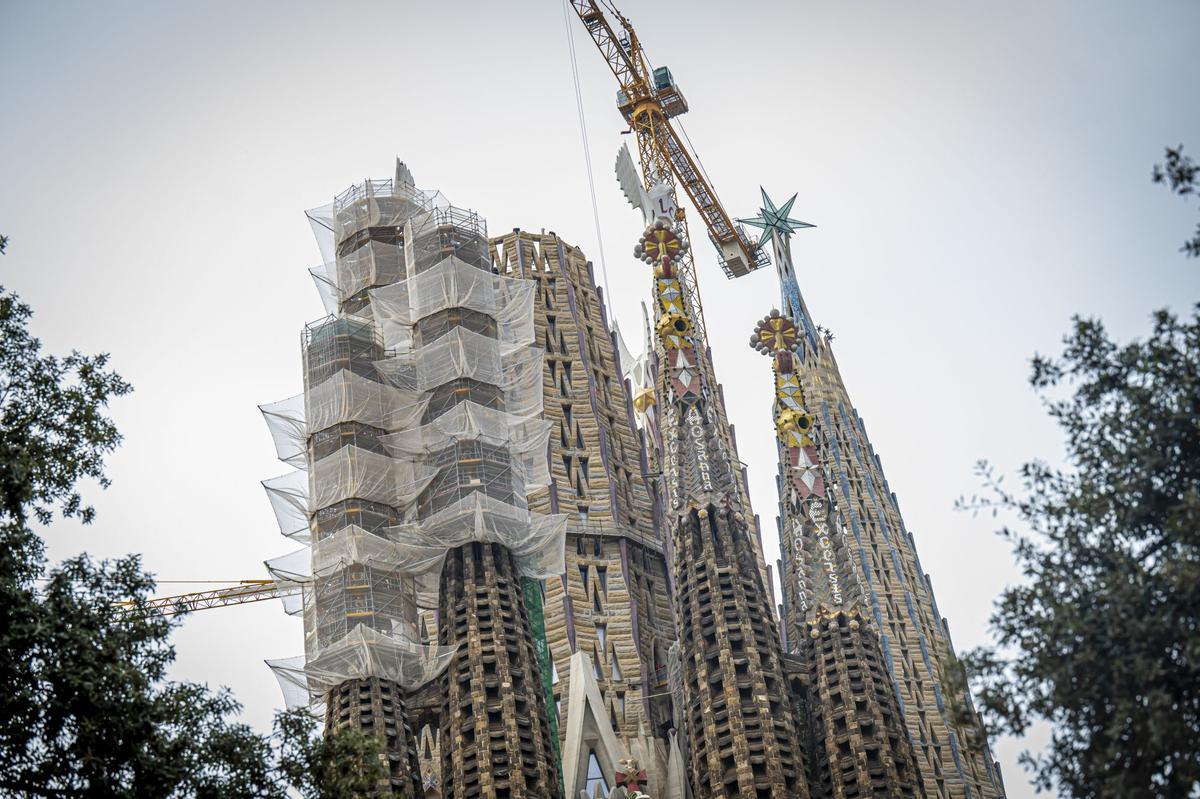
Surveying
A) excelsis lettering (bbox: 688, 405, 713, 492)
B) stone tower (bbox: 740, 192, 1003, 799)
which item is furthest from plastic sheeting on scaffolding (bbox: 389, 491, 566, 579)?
stone tower (bbox: 740, 192, 1003, 799)

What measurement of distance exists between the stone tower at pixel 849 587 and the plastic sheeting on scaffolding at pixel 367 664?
6.08 metres

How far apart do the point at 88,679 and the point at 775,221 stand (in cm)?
3384

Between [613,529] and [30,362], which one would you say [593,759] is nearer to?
[613,529]

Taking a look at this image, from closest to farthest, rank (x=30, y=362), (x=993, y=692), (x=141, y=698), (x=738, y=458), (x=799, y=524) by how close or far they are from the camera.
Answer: (x=993, y=692), (x=141, y=698), (x=30, y=362), (x=799, y=524), (x=738, y=458)

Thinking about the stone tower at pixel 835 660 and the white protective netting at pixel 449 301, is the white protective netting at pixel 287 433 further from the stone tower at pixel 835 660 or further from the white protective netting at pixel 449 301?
the stone tower at pixel 835 660

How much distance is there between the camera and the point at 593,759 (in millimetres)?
30469

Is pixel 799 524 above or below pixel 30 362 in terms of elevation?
above

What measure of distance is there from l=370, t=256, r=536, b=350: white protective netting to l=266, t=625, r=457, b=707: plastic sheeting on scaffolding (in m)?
7.29

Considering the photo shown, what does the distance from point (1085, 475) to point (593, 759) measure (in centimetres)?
1724

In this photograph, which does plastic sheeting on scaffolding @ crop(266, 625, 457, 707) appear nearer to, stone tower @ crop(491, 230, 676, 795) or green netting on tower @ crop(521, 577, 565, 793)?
green netting on tower @ crop(521, 577, 565, 793)

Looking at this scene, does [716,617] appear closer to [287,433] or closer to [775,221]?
[287,433]

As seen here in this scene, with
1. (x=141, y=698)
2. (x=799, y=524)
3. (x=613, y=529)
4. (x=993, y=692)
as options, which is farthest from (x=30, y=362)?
(x=613, y=529)

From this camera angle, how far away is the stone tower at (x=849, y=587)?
2669cm

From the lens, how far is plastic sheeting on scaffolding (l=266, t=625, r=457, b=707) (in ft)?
90.1
